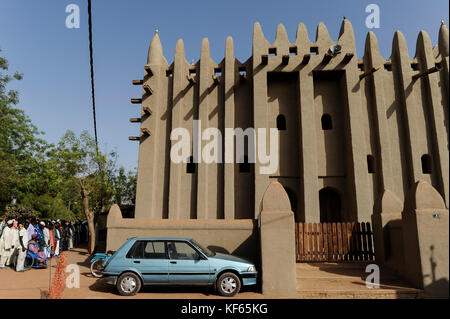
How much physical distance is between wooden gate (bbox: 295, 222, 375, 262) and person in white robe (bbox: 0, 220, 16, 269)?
11373 millimetres

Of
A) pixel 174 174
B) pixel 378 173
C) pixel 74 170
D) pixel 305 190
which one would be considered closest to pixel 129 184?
pixel 74 170

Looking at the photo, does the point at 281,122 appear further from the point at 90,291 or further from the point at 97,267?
the point at 90,291

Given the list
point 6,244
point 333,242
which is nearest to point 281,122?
point 333,242

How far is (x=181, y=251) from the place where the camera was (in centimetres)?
789

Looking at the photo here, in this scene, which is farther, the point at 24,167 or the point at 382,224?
the point at 24,167

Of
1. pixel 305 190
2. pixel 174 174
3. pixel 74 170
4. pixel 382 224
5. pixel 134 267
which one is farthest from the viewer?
pixel 74 170

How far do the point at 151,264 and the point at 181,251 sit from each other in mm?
834

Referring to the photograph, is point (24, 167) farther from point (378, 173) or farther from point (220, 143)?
point (378, 173)

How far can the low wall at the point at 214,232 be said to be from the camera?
9.93 meters

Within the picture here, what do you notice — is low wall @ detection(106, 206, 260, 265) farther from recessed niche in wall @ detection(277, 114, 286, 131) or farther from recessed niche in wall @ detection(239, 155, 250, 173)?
recessed niche in wall @ detection(277, 114, 286, 131)

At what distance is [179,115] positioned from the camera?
57.4 feet

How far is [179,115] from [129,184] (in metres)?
14.7

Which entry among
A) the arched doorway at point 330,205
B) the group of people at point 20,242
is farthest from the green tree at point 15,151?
the arched doorway at point 330,205

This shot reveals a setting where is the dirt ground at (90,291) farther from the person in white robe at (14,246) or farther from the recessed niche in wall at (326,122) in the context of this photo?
the recessed niche in wall at (326,122)
